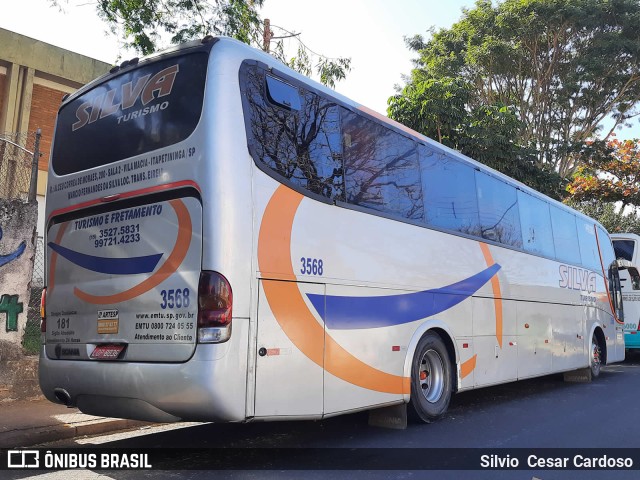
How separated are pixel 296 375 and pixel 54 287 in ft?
8.29

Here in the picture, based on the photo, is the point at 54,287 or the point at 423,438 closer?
the point at 54,287

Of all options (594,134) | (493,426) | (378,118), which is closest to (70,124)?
(378,118)

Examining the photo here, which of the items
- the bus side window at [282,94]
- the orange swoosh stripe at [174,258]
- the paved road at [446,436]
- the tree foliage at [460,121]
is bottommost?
the paved road at [446,436]

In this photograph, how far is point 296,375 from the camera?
4789 mm

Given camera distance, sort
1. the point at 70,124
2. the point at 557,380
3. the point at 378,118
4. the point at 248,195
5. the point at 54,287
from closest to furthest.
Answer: the point at 248,195
the point at 54,287
the point at 70,124
the point at 378,118
the point at 557,380

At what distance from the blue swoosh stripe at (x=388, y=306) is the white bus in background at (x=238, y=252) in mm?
20

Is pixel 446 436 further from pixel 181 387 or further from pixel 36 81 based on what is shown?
pixel 36 81

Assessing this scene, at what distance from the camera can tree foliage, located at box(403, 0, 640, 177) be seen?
858 inches

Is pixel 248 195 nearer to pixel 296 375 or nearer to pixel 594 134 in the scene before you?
pixel 296 375

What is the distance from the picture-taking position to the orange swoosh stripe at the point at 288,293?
4.70 meters

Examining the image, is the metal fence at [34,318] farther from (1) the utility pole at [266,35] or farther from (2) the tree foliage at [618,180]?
(2) the tree foliage at [618,180]

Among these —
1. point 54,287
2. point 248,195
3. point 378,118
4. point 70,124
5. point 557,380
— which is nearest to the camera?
point 248,195

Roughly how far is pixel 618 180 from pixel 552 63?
8.99 metres

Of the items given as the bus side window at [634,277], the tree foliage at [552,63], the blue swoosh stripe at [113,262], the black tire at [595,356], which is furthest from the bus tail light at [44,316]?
the tree foliage at [552,63]
